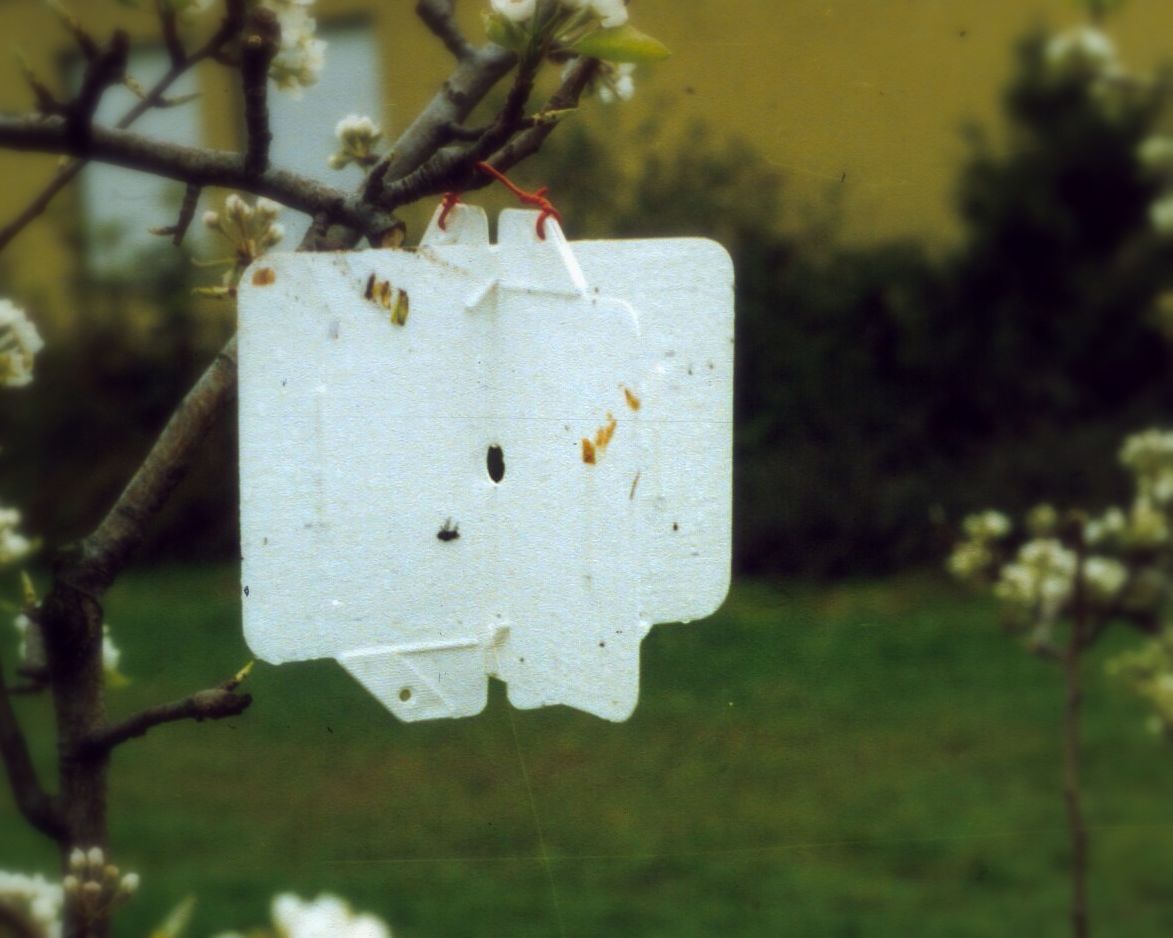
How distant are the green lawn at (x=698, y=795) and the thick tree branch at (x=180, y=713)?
118 centimetres

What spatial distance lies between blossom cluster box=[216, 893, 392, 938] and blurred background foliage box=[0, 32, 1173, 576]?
2.59 meters

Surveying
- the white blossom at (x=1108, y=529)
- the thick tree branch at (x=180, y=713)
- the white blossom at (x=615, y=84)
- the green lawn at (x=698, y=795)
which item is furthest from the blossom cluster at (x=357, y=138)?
the green lawn at (x=698, y=795)

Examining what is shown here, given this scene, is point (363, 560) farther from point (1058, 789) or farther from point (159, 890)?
point (1058, 789)

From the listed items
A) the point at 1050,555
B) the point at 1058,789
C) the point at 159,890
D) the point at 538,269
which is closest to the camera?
the point at 538,269

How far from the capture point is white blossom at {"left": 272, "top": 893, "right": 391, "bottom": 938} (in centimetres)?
30

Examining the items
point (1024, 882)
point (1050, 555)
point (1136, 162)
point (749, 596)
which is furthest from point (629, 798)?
point (1136, 162)

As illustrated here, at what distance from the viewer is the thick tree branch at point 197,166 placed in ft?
1.49

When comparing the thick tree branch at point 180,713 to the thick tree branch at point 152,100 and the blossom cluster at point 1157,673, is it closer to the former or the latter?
the thick tree branch at point 152,100

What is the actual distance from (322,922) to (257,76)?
0.28 metres

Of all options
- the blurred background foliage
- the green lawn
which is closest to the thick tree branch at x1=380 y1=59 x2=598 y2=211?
the green lawn

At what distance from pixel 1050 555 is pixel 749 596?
6.13 feet

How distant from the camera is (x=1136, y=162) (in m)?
2.98

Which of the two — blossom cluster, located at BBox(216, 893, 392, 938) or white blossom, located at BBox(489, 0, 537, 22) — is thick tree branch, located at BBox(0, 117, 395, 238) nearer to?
white blossom, located at BBox(489, 0, 537, 22)

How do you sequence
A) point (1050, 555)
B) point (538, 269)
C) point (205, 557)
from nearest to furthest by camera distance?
point (538, 269), point (1050, 555), point (205, 557)
